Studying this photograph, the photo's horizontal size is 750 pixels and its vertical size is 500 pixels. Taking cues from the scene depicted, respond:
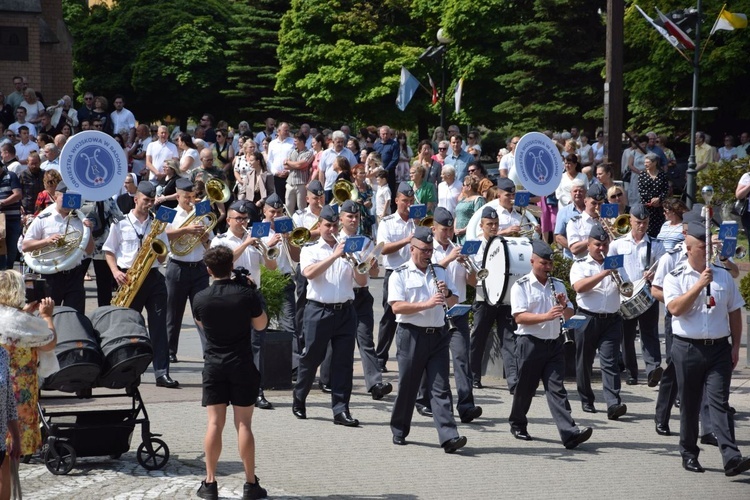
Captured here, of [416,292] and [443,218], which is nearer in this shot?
[416,292]

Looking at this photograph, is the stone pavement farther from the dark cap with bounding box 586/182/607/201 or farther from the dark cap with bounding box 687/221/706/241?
the dark cap with bounding box 586/182/607/201

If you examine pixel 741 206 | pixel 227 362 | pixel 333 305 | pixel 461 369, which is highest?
pixel 741 206

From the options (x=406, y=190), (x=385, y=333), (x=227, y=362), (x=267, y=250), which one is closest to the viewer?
(x=227, y=362)

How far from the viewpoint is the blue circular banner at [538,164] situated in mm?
14719

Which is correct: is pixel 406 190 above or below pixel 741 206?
above

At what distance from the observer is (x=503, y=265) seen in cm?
1239

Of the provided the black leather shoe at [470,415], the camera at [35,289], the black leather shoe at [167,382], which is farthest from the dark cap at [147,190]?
the camera at [35,289]

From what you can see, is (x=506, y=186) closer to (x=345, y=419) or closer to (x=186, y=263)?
(x=186, y=263)

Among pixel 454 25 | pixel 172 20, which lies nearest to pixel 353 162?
pixel 454 25

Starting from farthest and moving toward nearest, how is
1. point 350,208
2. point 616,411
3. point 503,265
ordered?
point 503,265 → point 350,208 → point 616,411

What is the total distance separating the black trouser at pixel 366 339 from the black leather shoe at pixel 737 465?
385 cm

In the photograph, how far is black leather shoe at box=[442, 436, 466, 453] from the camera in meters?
10.2

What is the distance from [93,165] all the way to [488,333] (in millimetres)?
4462

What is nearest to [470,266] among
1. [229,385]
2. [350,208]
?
[350,208]
